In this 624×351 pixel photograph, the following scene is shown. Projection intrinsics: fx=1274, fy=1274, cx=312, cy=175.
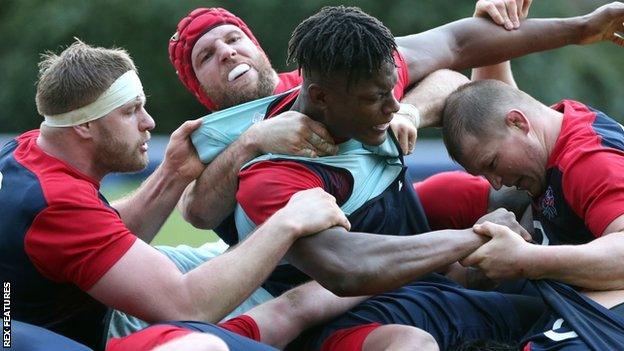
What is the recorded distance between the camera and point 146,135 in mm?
4062

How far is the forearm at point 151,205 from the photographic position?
14.3 feet

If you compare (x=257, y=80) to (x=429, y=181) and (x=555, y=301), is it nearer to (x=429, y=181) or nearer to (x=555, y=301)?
(x=429, y=181)

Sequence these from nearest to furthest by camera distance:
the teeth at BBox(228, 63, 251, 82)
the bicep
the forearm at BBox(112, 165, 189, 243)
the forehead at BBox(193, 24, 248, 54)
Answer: the bicep → the forearm at BBox(112, 165, 189, 243) → the teeth at BBox(228, 63, 251, 82) → the forehead at BBox(193, 24, 248, 54)

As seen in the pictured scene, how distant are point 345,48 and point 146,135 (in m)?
0.74

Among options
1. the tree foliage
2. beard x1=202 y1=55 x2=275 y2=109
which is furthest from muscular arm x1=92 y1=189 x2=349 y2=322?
the tree foliage

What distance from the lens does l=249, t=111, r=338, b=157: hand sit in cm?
387

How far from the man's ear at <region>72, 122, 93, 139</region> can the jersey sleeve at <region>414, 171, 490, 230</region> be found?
1215 mm

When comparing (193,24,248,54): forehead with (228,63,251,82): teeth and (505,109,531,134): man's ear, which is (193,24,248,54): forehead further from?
(505,109,531,134): man's ear

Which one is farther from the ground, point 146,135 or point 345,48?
point 345,48

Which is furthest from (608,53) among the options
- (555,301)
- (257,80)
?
(555,301)

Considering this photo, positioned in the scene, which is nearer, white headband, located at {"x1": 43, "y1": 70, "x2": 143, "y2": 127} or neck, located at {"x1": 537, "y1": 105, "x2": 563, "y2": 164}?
white headband, located at {"x1": 43, "y1": 70, "x2": 143, "y2": 127}

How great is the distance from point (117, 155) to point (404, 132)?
36.4 inches

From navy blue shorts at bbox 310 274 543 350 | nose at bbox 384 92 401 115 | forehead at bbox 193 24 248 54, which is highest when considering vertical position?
nose at bbox 384 92 401 115

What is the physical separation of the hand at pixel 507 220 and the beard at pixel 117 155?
1.10m
